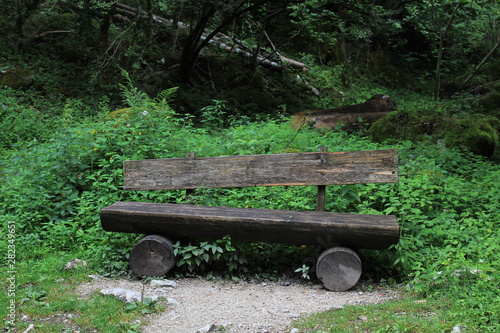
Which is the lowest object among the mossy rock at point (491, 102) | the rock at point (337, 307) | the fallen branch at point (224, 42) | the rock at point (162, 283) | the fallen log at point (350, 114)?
the rock at point (162, 283)

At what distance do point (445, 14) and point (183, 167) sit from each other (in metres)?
8.51

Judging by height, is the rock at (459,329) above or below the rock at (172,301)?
above

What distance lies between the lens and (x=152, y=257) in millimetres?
4477

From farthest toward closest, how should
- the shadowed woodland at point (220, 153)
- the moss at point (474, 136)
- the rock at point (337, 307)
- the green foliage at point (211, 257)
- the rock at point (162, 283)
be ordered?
the moss at point (474, 136)
the green foliage at point (211, 257)
the rock at point (162, 283)
the shadowed woodland at point (220, 153)
the rock at point (337, 307)

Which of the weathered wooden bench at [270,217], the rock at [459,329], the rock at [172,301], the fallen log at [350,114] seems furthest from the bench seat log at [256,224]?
the fallen log at [350,114]

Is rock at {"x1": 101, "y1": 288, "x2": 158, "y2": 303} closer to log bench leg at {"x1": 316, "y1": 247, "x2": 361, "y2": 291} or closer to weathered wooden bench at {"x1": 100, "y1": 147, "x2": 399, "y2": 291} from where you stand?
weathered wooden bench at {"x1": 100, "y1": 147, "x2": 399, "y2": 291}

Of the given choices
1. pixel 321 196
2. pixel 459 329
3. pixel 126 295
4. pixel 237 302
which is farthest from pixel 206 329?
pixel 321 196

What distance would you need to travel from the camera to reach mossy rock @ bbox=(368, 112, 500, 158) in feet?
23.9

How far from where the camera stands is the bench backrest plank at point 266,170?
14.6 feet

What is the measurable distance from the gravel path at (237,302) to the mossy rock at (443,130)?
14.2 ft

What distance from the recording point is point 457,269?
12.0 ft

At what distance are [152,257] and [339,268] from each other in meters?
1.91

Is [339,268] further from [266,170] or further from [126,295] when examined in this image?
[126,295]

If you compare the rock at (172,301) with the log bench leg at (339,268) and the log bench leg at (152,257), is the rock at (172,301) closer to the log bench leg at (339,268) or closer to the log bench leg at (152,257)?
the log bench leg at (152,257)
